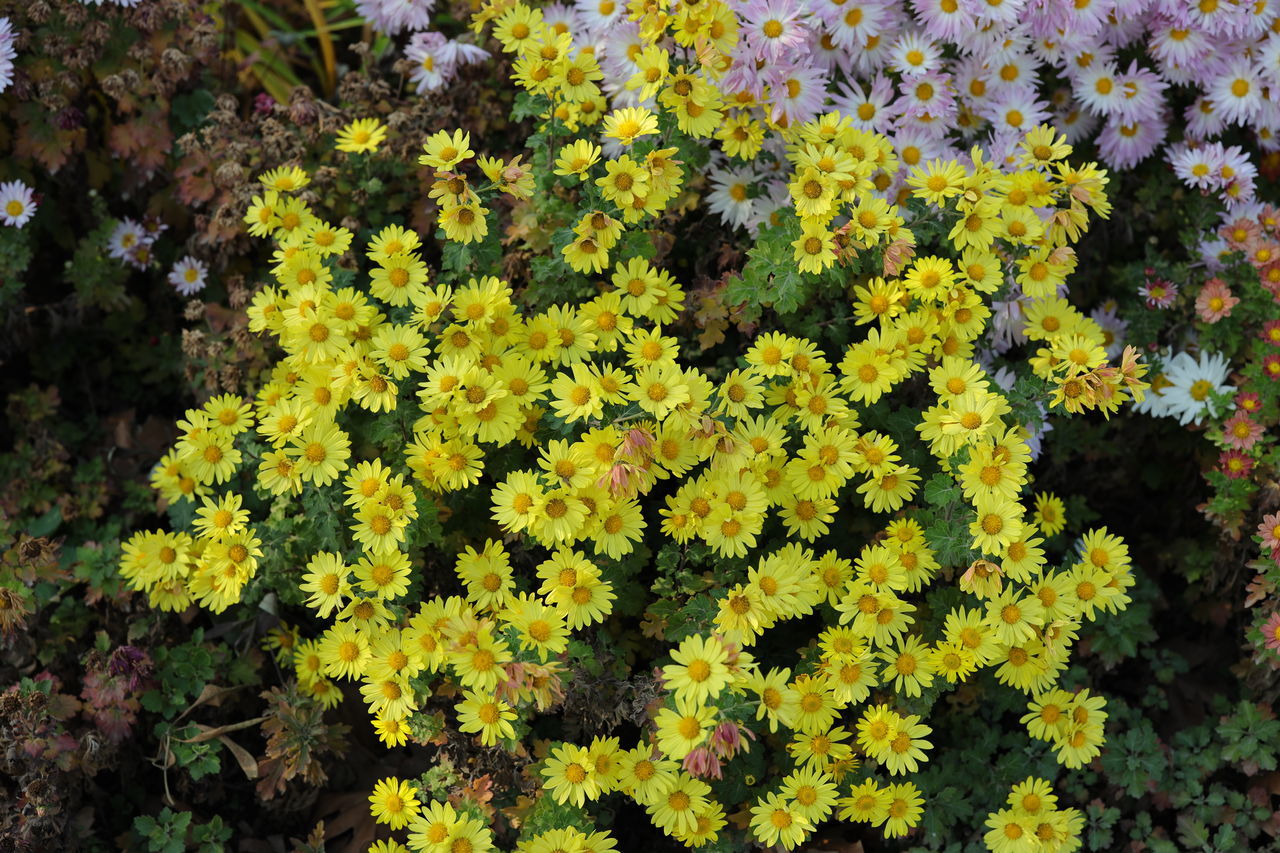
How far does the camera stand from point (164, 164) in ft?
11.0

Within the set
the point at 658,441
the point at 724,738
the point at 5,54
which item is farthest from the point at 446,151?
the point at 5,54

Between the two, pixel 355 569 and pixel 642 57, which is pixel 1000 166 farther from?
pixel 355 569

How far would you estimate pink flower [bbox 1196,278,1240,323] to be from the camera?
295cm

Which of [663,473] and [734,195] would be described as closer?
[663,473]

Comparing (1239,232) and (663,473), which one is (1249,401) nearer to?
(1239,232)

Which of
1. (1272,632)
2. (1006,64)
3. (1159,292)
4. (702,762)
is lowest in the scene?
(702,762)

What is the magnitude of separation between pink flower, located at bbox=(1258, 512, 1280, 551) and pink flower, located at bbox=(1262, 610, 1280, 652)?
0.16 meters

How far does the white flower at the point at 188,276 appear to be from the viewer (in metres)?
3.21

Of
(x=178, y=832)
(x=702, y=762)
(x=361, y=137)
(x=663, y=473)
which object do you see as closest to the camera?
(x=702, y=762)

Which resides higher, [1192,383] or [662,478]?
[1192,383]

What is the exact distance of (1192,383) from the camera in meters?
3.00

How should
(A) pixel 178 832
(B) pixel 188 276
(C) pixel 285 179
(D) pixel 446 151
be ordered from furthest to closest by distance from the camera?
(B) pixel 188 276
(C) pixel 285 179
(A) pixel 178 832
(D) pixel 446 151

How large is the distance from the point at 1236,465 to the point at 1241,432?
3.3 inches

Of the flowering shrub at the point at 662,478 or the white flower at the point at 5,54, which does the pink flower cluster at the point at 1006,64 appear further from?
the white flower at the point at 5,54
